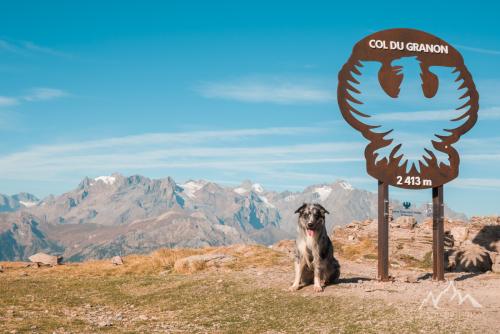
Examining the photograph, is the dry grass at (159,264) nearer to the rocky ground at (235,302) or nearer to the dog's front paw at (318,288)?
the rocky ground at (235,302)

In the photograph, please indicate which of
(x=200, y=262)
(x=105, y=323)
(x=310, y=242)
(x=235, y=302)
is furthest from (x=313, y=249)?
(x=200, y=262)

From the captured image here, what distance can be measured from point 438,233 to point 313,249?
6.19m

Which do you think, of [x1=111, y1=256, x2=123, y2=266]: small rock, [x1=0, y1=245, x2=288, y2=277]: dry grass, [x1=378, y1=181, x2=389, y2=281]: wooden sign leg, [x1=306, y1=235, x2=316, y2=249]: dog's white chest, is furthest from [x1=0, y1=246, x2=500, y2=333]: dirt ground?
[x1=111, y1=256, x2=123, y2=266]: small rock

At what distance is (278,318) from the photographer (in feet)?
47.0

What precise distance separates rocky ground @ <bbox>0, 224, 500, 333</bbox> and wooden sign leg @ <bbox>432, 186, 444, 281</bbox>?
1.56ft

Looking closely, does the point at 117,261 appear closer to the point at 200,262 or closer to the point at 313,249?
the point at 200,262

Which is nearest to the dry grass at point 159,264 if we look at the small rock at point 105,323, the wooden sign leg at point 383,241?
the wooden sign leg at point 383,241

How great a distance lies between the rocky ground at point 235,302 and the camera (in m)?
13.4

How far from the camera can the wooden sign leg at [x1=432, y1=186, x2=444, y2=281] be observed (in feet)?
65.3

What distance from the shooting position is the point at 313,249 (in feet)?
55.0

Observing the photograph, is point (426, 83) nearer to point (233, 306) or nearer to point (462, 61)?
point (462, 61)

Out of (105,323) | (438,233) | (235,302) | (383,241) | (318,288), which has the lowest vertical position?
(105,323)

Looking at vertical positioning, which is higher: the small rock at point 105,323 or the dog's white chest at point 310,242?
the dog's white chest at point 310,242

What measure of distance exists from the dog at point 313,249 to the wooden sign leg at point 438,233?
4.92m
